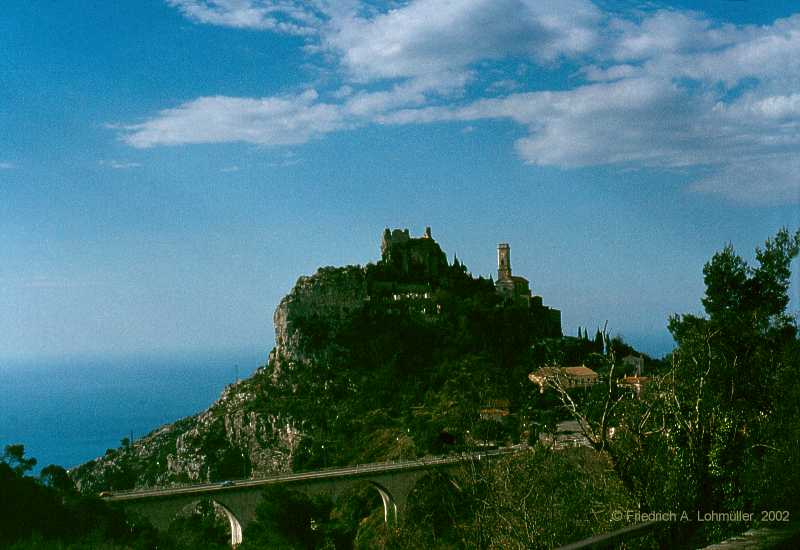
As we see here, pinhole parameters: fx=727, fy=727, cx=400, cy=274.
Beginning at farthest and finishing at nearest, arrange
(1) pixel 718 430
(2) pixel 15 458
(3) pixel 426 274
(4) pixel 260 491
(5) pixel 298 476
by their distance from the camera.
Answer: (3) pixel 426 274 < (5) pixel 298 476 < (4) pixel 260 491 < (2) pixel 15 458 < (1) pixel 718 430

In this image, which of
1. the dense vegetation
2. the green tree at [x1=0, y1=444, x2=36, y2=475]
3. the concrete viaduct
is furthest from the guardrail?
→ the green tree at [x1=0, y1=444, x2=36, y2=475]

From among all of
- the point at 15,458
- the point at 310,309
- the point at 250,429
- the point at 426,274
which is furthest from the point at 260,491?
the point at 426,274

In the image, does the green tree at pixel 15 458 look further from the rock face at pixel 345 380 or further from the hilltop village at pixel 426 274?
the hilltop village at pixel 426 274

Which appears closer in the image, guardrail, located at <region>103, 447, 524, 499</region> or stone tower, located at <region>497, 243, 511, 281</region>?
guardrail, located at <region>103, 447, 524, 499</region>

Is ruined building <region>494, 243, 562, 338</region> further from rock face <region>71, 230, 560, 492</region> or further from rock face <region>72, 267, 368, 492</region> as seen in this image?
rock face <region>72, 267, 368, 492</region>

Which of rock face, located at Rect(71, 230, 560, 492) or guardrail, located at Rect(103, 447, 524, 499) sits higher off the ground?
rock face, located at Rect(71, 230, 560, 492)

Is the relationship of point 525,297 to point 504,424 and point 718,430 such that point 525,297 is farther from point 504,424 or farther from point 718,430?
point 718,430

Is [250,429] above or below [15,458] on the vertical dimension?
above

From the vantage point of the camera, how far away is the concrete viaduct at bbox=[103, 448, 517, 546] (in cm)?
3016

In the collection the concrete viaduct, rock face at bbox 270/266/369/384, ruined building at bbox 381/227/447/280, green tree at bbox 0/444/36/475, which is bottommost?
the concrete viaduct

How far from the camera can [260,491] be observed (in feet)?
110

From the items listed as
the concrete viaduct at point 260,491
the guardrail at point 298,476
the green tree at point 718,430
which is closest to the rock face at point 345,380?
the guardrail at point 298,476

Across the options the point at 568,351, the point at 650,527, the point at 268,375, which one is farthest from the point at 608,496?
the point at 268,375

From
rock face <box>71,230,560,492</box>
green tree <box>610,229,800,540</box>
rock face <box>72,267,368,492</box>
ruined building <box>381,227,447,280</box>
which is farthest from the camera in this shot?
ruined building <box>381,227,447,280</box>
